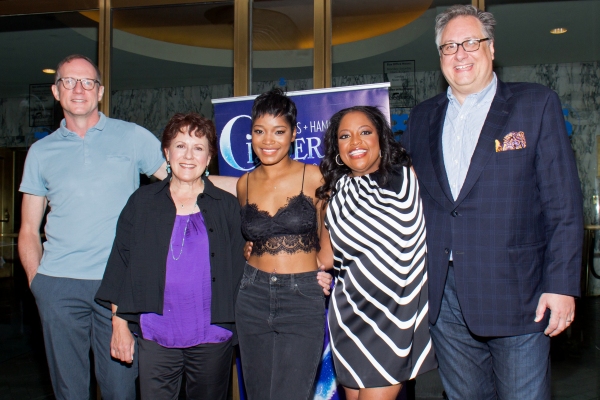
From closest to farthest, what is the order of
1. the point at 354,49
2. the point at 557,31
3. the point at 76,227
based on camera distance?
the point at 76,227 < the point at 354,49 < the point at 557,31

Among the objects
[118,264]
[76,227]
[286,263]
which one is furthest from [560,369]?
[76,227]

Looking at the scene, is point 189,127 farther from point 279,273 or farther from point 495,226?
point 495,226

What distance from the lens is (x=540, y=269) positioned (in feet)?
7.34

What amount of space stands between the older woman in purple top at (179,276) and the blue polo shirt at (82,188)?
245mm

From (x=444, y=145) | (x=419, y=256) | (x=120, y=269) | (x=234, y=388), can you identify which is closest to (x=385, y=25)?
(x=444, y=145)

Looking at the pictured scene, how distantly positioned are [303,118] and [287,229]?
3.54 ft

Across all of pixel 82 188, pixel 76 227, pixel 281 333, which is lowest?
pixel 281 333

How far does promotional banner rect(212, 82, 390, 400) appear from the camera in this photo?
10.9ft

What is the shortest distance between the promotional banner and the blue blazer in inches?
42.5

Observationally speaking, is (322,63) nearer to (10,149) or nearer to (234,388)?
(234,388)

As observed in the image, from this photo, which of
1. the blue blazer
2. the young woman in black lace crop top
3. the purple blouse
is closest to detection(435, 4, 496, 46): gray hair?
the blue blazer

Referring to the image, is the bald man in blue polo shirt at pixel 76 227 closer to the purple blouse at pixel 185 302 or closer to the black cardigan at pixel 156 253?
the black cardigan at pixel 156 253

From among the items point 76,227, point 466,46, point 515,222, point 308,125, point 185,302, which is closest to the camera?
point 515,222

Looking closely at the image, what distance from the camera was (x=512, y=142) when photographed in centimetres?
222
